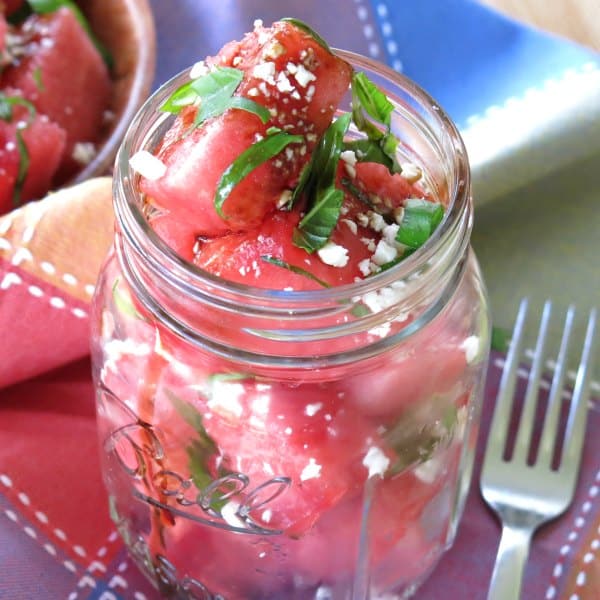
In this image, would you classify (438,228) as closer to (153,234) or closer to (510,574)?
(153,234)

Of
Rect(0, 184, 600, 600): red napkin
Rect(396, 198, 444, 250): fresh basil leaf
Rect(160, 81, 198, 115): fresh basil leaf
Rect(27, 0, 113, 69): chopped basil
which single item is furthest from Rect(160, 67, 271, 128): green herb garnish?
Rect(27, 0, 113, 69): chopped basil

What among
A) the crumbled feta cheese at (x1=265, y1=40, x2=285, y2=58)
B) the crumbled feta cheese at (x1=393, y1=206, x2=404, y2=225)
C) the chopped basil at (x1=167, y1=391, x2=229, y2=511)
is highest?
the crumbled feta cheese at (x1=265, y1=40, x2=285, y2=58)

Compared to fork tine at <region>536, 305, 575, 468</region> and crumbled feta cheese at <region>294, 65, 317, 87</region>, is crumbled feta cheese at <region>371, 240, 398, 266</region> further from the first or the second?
fork tine at <region>536, 305, 575, 468</region>

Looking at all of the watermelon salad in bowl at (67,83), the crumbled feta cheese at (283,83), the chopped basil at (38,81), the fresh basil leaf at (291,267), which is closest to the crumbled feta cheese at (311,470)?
the fresh basil leaf at (291,267)

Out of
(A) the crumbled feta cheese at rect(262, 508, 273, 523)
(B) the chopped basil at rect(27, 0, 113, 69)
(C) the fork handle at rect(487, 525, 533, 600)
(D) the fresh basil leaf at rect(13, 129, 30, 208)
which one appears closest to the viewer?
(A) the crumbled feta cheese at rect(262, 508, 273, 523)

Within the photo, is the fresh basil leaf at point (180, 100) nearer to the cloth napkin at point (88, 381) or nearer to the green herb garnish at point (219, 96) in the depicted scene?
the green herb garnish at point (219, 96)

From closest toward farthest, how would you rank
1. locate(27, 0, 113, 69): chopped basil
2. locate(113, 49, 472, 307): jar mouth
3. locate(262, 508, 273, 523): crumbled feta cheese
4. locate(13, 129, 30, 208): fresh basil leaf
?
locate(113, 49, 472, 307): jar mouth
locate(262, 508, 273, 523): crumbled feta cheese
locate(13, 129, 30, 208): fresh basil leaf
locate(27, 0, 113, 69): chopped basil

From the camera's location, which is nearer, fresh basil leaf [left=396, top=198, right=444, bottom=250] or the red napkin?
fresh basil leaf [left=396, top=198, right=444, bottom=250]
